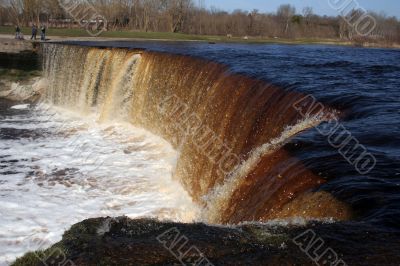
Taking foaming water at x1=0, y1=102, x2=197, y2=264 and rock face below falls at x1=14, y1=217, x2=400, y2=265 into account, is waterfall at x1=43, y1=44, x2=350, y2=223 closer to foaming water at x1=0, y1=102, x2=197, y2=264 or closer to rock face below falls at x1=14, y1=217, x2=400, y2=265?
foaming water at x1=0, y1=102, x2=197, y2=264

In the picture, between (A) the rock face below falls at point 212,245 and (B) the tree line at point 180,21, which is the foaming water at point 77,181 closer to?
(A) the rock face below falls at point 212,245

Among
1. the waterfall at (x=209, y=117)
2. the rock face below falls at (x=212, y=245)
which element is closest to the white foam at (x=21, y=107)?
the waterfall at (x=209, y=117)

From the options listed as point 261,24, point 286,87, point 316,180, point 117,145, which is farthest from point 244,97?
point 261,24

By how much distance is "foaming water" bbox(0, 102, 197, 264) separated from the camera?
805 centimetres

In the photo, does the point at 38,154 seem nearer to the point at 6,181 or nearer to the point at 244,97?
the point at 6,181

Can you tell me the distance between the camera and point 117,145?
1327cm

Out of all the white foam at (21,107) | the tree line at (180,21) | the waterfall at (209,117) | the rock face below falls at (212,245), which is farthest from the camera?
the tree line at (180,21)

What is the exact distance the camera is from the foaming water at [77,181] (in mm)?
8055

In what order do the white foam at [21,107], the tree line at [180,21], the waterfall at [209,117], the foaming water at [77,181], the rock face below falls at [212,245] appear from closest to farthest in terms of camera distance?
the rock face below falls at [212,245] → the waterfall at [209,117] → the foaming water at [77,181] → the white foam at [21,107] → the tree line at [180,21]

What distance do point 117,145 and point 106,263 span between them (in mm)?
10467

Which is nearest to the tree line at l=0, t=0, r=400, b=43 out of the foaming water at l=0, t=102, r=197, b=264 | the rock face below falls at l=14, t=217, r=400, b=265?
the foaming water at l=0, t=102, r=197, b=264

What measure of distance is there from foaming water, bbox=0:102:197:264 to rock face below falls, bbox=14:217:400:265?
387 cm

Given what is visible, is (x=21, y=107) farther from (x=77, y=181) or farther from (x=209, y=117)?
(x=209, y=117)

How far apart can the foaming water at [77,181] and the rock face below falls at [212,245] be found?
387 centimetres
